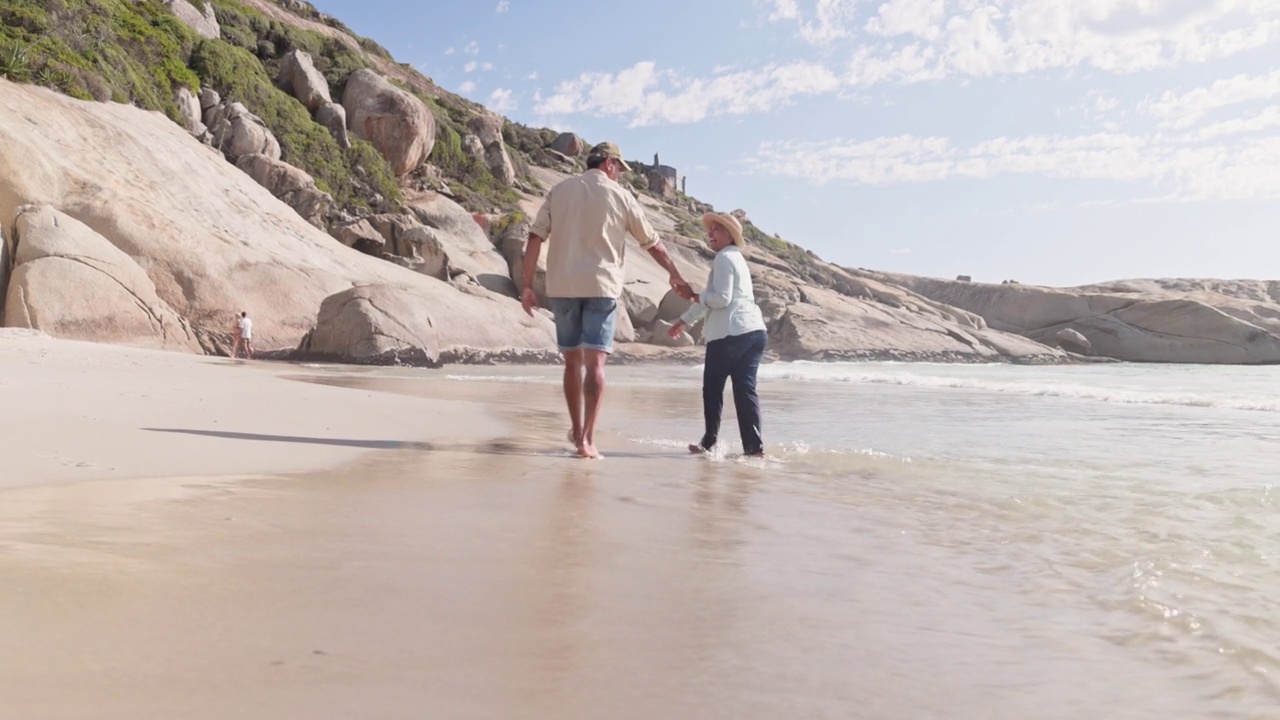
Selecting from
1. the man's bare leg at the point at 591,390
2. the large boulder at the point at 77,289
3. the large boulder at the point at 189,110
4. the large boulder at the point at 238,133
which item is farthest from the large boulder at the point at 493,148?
the man's bare leg at the point at 591,390

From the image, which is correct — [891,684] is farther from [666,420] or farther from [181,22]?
[181,22]

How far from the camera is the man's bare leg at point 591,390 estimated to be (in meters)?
5.02

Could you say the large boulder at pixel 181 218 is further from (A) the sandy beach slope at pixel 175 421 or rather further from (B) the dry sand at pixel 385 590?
(B) the dry sand at pixel 385 590

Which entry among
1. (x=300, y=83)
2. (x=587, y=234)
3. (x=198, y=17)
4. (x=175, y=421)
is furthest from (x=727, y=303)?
(x=198, y=17)

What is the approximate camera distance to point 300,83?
29.3 m

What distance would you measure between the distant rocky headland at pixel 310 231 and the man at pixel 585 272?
34.5 feet

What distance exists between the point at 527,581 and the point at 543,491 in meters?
1.39

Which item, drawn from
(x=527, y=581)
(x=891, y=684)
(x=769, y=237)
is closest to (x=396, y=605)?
(x=527, y=581)

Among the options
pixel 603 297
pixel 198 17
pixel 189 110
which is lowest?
pixel 603 297

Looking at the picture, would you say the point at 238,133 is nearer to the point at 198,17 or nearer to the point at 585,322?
the point at 198,17

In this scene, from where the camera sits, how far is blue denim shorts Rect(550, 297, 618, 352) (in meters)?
5.23

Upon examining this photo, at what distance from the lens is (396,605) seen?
2004mm

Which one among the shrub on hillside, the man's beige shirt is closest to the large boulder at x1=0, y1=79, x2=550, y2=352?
the shrub on hillside

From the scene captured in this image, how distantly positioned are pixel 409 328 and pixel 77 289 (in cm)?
499
